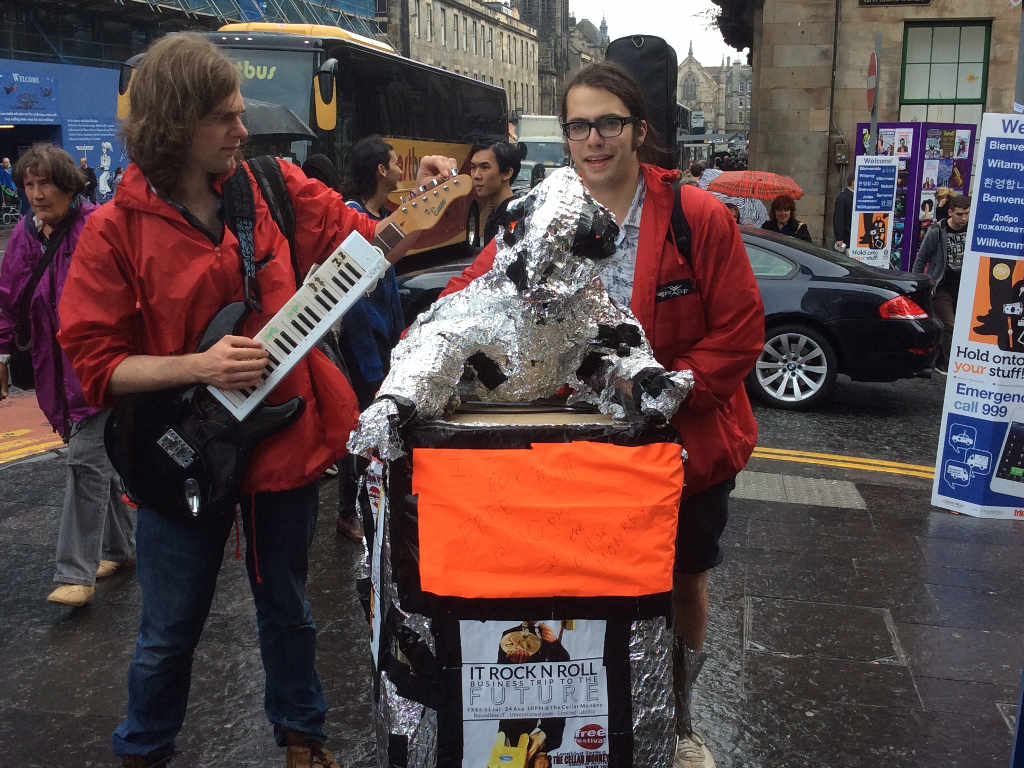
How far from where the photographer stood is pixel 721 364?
2439 millimetres

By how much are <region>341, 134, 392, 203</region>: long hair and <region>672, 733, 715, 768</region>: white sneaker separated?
3281mm

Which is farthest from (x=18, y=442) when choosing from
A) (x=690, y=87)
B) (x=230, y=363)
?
(x=690, y=87)

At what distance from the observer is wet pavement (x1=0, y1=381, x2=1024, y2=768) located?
10.5 feet

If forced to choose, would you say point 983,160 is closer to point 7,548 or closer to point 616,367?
point 616,367

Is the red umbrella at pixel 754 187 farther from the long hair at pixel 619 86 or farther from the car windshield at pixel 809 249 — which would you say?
the long hair at pixel 619 86

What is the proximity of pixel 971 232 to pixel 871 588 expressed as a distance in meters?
2.15

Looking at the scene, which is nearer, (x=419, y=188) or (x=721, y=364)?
(x=721, y=364)

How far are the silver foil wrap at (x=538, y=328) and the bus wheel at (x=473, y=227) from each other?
18.4m

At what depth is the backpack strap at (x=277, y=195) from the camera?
2646mm

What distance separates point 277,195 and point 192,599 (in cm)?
107

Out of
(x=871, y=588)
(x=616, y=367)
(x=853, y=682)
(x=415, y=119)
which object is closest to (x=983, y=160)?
(x=871, y=588)

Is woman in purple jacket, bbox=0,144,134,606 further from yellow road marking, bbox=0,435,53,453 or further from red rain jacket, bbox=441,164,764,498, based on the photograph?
yellow road marking, bbox=0,435,53,453

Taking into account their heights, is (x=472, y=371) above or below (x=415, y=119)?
below

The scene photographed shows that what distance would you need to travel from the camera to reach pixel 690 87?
444 ft
